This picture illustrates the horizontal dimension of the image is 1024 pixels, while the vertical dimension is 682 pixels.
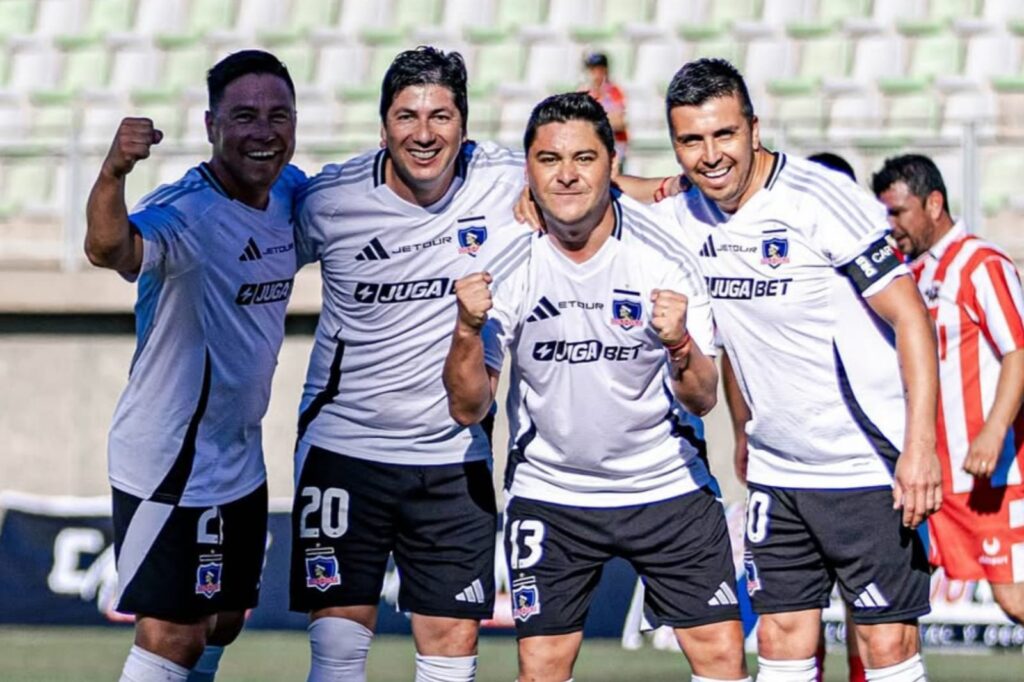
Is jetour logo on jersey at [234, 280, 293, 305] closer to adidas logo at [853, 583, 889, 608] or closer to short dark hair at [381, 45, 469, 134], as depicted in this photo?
short dark hair at [381, 45, 469, 134]

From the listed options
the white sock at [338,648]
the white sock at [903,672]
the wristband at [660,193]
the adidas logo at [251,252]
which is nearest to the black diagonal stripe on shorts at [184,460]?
the adidas logo at [251,252]

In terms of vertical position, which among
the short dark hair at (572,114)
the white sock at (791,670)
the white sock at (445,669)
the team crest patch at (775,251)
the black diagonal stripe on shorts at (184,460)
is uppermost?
the short dark hair at (572,114)

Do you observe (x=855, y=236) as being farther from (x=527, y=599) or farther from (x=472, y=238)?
(x=527, y=599)

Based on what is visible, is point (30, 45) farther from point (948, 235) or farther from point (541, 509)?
point (541, 509)

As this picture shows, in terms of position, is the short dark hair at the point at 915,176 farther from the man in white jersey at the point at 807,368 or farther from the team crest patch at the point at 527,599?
the team crest patch at the point at 527,599

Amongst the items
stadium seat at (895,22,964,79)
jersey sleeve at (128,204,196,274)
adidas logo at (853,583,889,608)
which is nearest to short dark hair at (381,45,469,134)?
jersey sleeve at (128,204,196,274)

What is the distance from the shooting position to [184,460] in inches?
253

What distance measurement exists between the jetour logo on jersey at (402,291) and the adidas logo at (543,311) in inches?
16.8

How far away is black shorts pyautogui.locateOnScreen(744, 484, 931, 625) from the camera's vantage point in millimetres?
6586

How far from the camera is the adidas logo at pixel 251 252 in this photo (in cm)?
644

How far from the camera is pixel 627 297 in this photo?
20.5 feet

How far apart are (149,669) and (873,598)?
8.28 feet

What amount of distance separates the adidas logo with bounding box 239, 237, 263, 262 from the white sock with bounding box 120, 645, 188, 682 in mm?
1386

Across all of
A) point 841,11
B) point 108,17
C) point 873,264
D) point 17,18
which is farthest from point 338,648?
point 17,18
